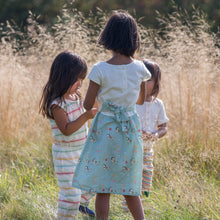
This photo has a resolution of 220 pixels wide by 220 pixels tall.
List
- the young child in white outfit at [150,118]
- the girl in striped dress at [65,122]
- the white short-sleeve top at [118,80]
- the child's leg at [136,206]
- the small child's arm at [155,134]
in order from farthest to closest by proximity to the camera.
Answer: the young child in white outfit at [150,118] → the small child's arm at [155,134] → the girl in striped dress at [65,122] → the child's leg at [136,206] → the white short-sleeve top at [118,80]

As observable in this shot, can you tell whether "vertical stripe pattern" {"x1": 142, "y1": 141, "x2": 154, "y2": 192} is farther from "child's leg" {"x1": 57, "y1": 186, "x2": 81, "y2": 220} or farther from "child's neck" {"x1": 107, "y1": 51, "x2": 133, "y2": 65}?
"child's neck" {"x1": 107, "y1": 51, "x2": 133, "y2": 65}

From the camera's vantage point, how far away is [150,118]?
3006 millimetres

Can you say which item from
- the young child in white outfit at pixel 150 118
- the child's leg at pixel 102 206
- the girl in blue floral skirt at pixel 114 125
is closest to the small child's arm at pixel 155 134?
the young child in white outfit at pixel 150 118

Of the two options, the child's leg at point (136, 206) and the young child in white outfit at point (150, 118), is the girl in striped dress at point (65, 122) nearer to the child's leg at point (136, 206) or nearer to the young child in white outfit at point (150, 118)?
the child's leg at point (136, 206)

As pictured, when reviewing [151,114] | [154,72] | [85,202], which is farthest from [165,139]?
[85,202]

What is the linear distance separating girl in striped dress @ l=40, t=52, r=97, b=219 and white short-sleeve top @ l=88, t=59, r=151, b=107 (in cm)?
28

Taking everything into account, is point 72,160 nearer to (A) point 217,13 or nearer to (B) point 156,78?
(B) point 156,78

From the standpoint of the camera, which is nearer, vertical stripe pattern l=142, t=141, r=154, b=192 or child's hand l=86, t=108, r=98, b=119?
child's hand l=86, t=108, r=98, b=119

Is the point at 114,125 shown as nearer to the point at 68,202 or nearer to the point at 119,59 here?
the point at 119,59

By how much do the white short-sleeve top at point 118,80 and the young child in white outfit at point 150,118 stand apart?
59cm

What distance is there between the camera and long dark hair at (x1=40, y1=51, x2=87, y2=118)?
2.51 metres

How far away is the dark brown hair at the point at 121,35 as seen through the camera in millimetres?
2258

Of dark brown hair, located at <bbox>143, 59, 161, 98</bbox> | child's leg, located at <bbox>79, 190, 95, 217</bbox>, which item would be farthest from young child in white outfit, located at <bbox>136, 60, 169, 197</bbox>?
child's leg, located at <bbox>79, 190, 95, 217</bbox>

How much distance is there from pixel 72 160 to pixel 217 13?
499 inches
